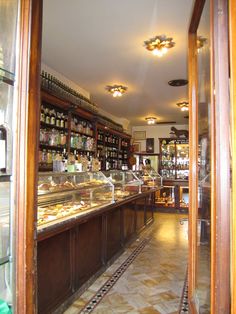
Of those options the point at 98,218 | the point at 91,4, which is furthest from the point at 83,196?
the point at 91,4

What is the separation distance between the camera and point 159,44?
14.1ft

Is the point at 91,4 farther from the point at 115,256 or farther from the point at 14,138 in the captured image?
the point at 115,256

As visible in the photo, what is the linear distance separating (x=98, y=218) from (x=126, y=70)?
3150mm

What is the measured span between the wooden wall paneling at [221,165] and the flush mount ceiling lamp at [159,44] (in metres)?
3.43

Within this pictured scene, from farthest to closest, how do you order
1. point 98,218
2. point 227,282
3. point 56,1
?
1. point 98,218
2. point 56,1
3. point 227,282

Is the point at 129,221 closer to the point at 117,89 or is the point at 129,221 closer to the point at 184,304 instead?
the point at 184,304

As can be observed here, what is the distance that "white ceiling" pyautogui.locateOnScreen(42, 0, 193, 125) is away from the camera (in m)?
3.40

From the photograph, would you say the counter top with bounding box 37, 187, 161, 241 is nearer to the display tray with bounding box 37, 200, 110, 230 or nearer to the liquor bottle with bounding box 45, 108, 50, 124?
the display tray with bounding box 37, 200, 110, 230

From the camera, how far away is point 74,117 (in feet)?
21.6

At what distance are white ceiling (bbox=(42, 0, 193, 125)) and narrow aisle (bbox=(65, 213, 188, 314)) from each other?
3.34 meters

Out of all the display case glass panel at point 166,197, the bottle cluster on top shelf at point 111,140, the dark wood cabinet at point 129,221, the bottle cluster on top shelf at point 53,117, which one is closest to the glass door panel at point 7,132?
the dark wood cabinet at point 129,221

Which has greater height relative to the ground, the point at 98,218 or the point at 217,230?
the point at 217,230

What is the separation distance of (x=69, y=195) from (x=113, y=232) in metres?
0.98

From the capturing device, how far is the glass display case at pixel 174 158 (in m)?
10.8
